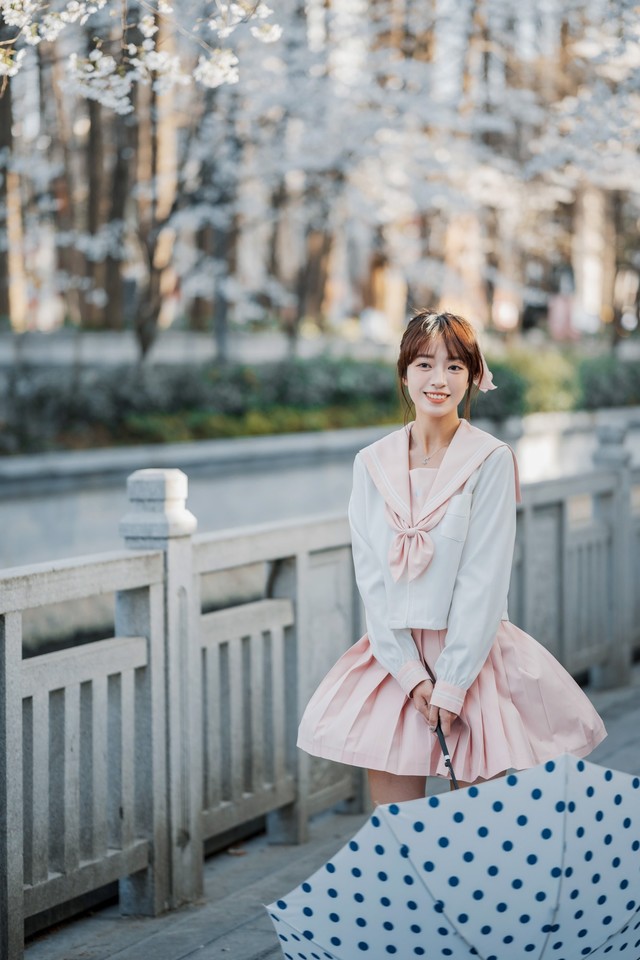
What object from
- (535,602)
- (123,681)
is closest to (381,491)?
(123,681)

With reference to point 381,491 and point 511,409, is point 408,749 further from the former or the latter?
point 511,409

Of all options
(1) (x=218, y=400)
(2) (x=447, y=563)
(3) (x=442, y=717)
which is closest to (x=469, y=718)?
(3) (x=442, y=717)

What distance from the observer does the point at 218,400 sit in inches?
739

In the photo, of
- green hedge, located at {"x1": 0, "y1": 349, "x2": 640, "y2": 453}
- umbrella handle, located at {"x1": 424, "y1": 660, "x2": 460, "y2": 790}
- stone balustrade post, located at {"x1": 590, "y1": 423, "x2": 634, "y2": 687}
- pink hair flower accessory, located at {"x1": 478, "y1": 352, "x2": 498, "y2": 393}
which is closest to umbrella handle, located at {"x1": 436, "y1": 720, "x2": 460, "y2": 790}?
umbrella handle, located at {"x1": 424, "y1": 660, "x2": 460, "y2": 790}

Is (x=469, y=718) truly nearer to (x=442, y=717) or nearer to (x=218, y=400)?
(x=442, y=717)

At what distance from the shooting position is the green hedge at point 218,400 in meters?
16.2

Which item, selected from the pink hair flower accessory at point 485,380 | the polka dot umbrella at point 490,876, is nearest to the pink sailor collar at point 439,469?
the pink hair flower accessory at point 485,380

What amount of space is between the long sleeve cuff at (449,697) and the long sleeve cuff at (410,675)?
67 mm

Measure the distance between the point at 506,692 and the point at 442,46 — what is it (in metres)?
15.6

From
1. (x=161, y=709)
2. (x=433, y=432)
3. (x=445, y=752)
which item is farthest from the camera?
(x=161, y=709)

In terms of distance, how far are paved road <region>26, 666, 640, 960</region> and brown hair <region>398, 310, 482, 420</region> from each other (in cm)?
186

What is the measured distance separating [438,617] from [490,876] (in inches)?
28.1

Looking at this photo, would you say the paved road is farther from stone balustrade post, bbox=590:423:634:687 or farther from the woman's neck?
stone balustrade post, bbox=590:423:634:687

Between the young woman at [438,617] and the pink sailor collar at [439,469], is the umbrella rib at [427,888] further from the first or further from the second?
the pink sailor collar at [439,469]
